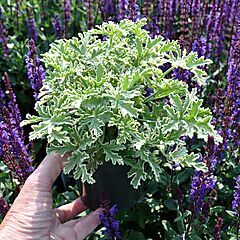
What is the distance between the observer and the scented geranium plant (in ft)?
6.45

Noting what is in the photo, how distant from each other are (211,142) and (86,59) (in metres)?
0.68

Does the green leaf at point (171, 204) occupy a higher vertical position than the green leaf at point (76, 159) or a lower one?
lower

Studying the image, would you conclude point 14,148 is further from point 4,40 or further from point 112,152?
point 4,40

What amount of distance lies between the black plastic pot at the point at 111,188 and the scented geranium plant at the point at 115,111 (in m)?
0.07

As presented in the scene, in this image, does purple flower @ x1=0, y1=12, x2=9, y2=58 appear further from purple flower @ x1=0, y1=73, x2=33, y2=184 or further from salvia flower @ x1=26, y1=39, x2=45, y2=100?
purple flower @ x1=0, y1=73, x2=33, y2=184

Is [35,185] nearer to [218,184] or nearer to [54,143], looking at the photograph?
[54,143]

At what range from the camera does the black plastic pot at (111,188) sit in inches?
86.2

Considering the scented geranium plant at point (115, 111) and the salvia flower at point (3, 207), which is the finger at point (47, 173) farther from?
the salvia flower at point (3, 207)

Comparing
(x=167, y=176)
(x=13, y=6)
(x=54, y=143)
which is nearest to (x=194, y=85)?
(x=167, y=176)

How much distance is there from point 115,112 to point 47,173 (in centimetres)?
44

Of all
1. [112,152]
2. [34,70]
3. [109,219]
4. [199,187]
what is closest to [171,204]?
[199,187]

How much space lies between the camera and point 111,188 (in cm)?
224

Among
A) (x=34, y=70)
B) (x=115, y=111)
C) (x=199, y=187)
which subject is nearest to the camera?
(x=115, y=111)

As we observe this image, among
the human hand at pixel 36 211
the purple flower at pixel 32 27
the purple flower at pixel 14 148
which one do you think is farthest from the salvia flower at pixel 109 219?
the purple flower at pixel 32 27
